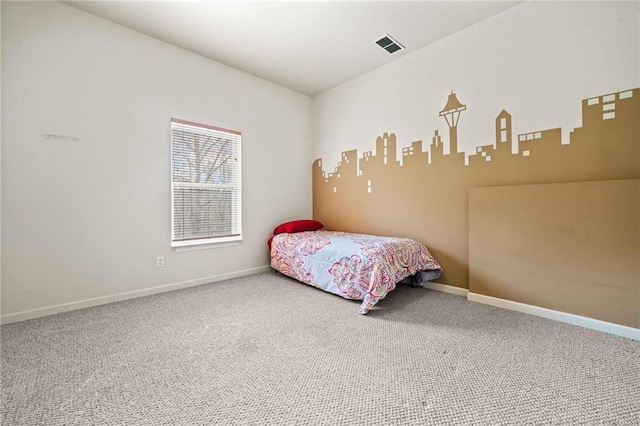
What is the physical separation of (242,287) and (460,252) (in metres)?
2.60

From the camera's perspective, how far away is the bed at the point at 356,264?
→ 8.30ft

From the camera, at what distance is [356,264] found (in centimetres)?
264

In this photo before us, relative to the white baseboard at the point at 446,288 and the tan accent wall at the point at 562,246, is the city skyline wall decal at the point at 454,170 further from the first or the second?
the tan accent wall at the point at 562,246

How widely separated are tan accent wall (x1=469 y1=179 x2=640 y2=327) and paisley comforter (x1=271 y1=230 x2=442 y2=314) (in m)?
0.57

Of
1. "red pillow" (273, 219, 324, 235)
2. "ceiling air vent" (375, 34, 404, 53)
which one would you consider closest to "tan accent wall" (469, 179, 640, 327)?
"ceiling air vent" (375, 34, 404, 53)

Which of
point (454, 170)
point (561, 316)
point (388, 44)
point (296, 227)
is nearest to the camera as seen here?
point (561, 316)

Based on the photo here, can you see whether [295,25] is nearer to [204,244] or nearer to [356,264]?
[356,264]

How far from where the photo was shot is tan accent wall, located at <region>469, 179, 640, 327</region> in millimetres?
1992

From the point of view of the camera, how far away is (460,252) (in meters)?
2.96

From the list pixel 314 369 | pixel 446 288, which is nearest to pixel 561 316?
pixel 446 288

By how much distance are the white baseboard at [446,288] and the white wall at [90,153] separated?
8.56 ft

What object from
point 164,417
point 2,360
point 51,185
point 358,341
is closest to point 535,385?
point 358,341

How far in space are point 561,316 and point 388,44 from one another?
3.29 metres

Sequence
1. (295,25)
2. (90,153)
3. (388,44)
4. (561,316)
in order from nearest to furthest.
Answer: (561,316), (90,153), (295,25), (388,44)
